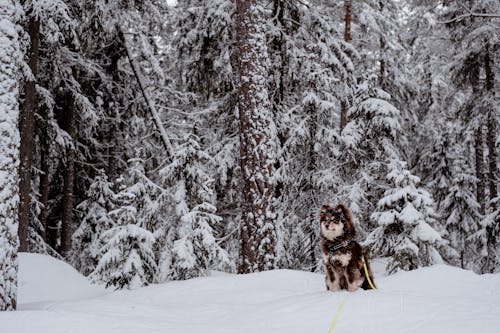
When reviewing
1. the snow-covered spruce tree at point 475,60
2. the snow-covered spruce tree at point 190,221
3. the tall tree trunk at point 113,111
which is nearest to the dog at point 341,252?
the snow-covered spruce tree at point 190,221

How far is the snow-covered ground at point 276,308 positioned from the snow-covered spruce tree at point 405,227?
2.28m

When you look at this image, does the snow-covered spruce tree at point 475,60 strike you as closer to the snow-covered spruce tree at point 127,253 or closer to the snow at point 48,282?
the snow-covered spruce tree at point 127,253

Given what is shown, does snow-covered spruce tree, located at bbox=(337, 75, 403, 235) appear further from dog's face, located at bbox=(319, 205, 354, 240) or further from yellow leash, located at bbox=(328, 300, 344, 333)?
yellow leash, located at bbox=(328, 300, 344, 333)

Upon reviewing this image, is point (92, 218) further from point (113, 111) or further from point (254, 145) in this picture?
point (254, 145)

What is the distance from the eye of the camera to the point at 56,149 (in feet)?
50.1

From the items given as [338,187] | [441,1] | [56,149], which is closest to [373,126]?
[338,187]

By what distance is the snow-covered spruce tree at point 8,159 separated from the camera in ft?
18.6

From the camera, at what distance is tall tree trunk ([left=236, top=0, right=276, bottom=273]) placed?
9.34m

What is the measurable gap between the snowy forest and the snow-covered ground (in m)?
1.51

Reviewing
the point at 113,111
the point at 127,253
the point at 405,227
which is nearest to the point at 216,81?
the point at 127,253

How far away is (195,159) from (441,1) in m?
8.64

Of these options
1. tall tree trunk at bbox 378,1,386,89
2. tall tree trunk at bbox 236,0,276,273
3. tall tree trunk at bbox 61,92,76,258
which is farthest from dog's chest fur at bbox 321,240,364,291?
tall tree trunk at bbox 378,1,386,89

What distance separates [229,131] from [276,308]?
31.4 feet

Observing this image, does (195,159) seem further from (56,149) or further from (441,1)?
(441,1)
